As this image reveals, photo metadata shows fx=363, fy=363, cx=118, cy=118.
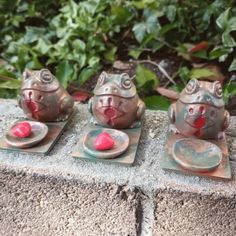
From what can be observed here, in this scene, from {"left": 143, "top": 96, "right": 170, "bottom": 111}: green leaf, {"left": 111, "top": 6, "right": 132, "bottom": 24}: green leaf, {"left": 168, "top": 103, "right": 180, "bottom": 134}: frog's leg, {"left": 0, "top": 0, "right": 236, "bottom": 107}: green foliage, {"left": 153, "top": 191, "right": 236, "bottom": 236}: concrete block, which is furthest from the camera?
{"left": 111, "top": 6, "right": 132, "bottom": 24}: green leaf

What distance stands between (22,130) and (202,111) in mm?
417

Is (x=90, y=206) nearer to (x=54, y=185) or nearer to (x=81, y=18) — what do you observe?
(x=54, y=185)

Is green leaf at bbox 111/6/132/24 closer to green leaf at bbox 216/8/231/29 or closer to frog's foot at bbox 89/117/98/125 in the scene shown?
green leaf at bbox 216/8/231/29

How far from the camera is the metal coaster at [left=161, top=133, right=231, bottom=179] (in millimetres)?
763

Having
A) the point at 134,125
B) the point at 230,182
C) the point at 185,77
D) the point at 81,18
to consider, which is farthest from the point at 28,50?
the point at 230,182

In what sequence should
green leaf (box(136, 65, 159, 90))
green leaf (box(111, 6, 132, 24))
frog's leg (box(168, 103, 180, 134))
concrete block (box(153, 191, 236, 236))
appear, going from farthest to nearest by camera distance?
green leaf (box(111, 6, 132, 24)), green leaf (box(136, 65, 159, 90)), frog's leg (box(168, 103, 180, 134)), concrete block (box(153, 191, 236, 236))

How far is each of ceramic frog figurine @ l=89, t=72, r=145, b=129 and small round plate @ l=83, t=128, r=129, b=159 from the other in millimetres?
29

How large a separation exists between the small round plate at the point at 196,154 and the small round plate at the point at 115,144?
115 millimetres

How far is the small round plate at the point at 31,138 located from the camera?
0.84 m

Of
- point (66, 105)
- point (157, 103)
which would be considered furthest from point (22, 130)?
point (157, 103)

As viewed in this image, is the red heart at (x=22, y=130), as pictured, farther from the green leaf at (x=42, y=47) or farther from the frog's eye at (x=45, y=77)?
the green leaf at (x=42, y=47)

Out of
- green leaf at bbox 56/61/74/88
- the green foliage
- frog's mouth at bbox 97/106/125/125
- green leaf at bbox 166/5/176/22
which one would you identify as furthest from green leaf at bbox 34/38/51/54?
frog's mouth at bbox 97/106/125/125

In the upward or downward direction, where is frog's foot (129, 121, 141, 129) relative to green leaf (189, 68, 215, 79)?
upward

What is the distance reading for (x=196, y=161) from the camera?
777 millimetres
